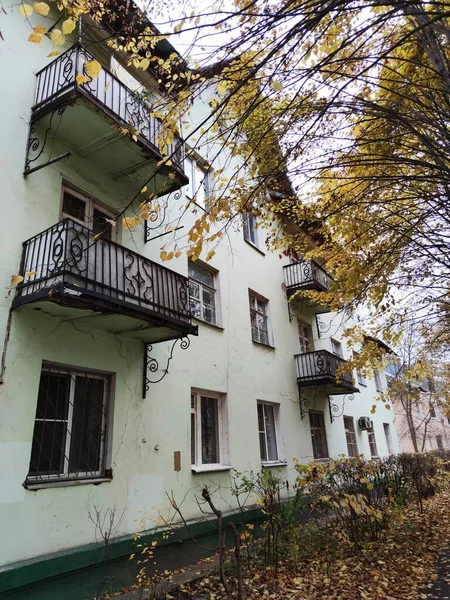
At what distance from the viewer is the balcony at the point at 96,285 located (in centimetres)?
504

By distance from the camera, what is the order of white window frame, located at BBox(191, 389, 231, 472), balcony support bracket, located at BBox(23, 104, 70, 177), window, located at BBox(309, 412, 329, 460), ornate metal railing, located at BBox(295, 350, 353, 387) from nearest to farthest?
balcony support bracket, located at BBox(23, 104, 70, 177) < white window frame, located at BBox(191, 389, 231, 472) < ornate metal railing, located at BBox(295, 350, 353, 387) < window, located at BBox(309, 412, 329, 460)

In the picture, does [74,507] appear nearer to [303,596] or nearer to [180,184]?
[303,596]

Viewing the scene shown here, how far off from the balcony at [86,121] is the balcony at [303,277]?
6.80 metres

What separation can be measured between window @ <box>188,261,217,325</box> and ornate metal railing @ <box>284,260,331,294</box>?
398cm

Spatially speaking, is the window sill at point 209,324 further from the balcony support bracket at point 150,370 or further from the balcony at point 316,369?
the balcony at point 316,369

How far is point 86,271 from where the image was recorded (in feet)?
17.1

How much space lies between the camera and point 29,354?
5.25 metres

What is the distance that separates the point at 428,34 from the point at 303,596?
22.3 ft

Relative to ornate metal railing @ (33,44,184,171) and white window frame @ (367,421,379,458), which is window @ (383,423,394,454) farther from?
ornate metal railing @ (33,44,184,171)

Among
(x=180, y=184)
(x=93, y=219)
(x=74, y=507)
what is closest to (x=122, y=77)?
(x=180, y=184)

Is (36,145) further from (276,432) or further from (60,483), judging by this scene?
(276,432)

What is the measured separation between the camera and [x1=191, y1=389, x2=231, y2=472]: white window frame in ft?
25.6

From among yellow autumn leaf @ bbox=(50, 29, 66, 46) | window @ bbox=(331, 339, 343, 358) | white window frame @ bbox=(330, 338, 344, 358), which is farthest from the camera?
window @ bbox=(331, 339, 343, 358)

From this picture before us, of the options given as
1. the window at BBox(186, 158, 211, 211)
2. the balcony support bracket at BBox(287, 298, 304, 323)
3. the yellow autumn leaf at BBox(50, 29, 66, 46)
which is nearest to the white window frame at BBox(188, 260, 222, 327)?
Answer: the window at BBox(186, 158, 211, 211)
